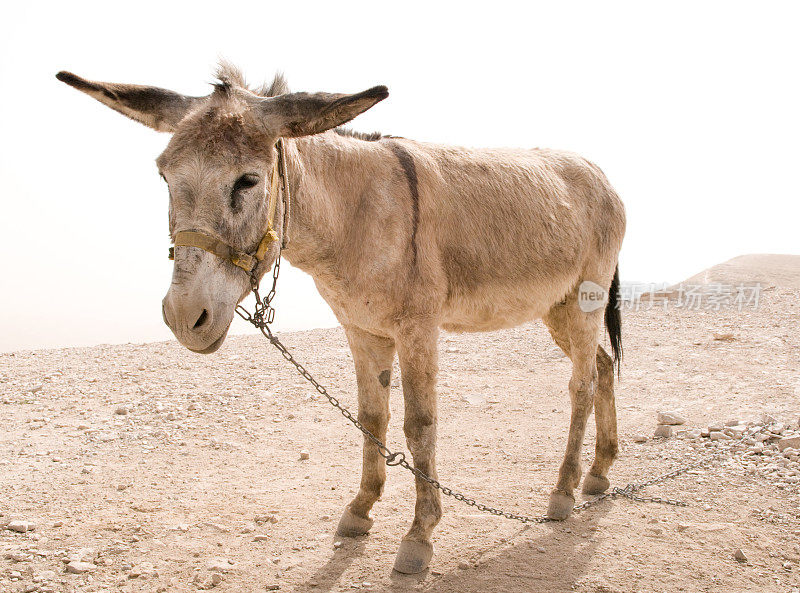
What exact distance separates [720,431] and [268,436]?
4.25 metres

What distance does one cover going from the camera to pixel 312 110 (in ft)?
9.23

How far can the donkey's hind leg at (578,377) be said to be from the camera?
4523mm

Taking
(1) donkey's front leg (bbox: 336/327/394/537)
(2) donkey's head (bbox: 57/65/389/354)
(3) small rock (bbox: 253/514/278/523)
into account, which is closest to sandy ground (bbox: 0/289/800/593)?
(3) small rock (bbox: 253/514/278/523)

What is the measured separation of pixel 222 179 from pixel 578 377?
3110 mm

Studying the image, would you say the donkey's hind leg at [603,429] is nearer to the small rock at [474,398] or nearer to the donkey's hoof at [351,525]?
the donkey's hoof at [351,525]

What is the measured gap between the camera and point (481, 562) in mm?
3773

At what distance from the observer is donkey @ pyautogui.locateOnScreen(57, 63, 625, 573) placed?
8.94ft

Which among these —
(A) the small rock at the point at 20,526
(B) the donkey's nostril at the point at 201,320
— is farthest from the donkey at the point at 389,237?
(A) the small rock at the point at 20,526

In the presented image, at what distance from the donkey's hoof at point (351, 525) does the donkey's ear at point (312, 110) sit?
257 cm

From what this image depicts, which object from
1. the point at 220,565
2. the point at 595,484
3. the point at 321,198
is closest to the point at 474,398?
the point at 595,484

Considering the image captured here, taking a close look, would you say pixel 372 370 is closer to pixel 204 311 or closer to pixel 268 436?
pixel 204 311

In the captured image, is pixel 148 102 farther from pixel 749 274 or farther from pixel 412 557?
pixel 749 274

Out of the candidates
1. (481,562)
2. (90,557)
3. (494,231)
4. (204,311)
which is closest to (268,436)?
(90,557)

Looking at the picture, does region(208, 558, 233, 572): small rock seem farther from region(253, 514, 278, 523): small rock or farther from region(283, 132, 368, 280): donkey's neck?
region(283, 132, 368, 280): donkey's neck
